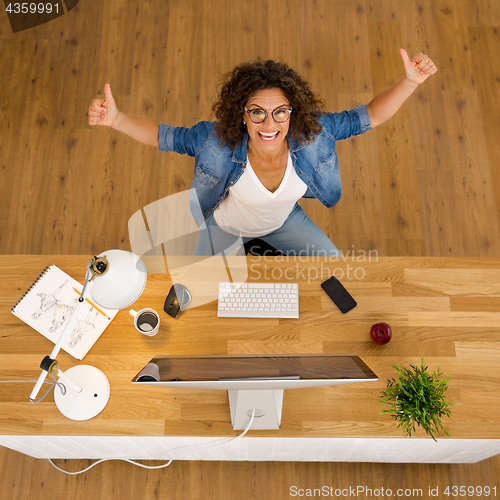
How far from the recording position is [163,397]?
1339 millimetres

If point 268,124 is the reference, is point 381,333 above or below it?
below

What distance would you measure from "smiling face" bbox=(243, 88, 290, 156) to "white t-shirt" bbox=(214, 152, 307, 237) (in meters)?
0.11

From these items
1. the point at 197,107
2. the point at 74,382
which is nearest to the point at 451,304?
the point at 74,382

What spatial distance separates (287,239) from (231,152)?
0.52 m

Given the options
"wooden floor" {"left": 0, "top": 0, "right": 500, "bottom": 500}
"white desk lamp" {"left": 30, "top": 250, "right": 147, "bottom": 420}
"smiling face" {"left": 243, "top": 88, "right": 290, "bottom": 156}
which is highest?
"wooden floor" {"left": 0, "top": 0, "right": 500, "bottom": 500}

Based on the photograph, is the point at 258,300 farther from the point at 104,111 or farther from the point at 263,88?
the point at 104,111

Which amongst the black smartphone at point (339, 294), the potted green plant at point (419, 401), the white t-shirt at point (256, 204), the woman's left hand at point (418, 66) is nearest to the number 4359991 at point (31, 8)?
the white t-shirt at point (256, 204)

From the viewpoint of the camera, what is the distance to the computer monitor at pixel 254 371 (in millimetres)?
1035

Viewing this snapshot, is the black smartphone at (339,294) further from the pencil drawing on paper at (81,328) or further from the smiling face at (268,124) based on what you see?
the pencil drawing on paper at (81,328)

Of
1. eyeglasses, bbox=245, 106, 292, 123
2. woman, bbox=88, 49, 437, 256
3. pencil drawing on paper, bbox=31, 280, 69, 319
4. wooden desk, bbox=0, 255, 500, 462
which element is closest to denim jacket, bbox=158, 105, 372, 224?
woman, bbox=88, 49, 437, 256

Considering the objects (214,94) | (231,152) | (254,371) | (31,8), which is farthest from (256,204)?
(31,8)

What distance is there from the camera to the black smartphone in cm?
145

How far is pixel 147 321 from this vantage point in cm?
140

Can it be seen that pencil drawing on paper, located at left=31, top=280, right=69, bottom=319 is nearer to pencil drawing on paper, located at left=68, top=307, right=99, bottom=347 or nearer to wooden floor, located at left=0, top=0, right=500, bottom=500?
pencil drawing on paper, located at left=68, top=307, right=99, bottom=347
